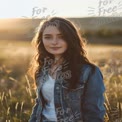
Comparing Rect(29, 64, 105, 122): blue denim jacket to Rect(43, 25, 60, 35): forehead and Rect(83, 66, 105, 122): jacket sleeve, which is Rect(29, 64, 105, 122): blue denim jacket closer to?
Rect(83, 66, 105, 122): jacket sleeve

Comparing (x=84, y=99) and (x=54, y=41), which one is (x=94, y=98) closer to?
(x=84, y=99)

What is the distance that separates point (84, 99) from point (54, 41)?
46 cm

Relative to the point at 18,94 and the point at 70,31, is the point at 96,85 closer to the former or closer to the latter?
the point at 70,31

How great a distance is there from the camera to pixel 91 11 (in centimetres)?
579

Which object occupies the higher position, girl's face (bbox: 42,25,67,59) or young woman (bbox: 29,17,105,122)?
girl's face (bbox: 42,25,67,59)

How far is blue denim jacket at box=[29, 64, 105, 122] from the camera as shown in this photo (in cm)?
344

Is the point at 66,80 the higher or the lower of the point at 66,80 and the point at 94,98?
the higher

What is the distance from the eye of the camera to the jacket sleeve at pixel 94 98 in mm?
3428

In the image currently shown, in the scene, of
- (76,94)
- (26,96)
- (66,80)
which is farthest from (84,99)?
(26,96)

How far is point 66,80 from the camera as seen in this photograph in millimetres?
3520

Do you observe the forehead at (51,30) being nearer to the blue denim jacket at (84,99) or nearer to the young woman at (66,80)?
the young woman at (66,80)

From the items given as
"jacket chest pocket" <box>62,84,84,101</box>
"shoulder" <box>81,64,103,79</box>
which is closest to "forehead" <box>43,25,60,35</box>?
"shoulder" <box>81,64,103,79</box>

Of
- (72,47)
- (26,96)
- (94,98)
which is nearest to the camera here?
(94,98)

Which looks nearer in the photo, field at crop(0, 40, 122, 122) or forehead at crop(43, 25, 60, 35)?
forehead at crop(43, 25, 60, 35)
